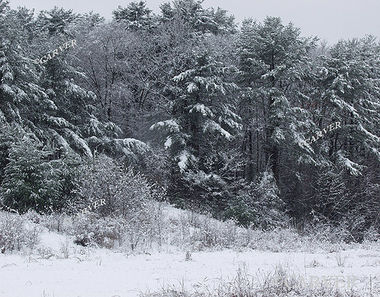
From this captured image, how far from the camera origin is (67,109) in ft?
76.4

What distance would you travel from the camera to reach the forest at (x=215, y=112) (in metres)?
21.1

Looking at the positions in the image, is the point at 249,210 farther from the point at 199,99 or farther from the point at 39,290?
the point at 39,290

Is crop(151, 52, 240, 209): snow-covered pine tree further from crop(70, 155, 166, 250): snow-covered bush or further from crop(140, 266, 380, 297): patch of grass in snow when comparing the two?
crop(140, 266, 380, 297): patch of grass in snow

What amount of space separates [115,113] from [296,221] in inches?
544

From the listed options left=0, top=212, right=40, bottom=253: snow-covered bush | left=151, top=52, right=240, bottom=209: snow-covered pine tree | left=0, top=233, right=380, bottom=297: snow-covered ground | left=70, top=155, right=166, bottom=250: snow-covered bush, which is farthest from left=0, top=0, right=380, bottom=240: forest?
left=0, top=233, right=380, bottom=297: snow-covered ground

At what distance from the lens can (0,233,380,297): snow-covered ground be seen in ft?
21.0

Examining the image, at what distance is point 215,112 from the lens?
24.2 m

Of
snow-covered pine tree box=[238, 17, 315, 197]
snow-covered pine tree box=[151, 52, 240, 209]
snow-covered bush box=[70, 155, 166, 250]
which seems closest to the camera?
snow-covered bush box=[70, 155, 166, 250]

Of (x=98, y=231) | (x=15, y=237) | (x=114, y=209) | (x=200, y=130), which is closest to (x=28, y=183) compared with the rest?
(x=114, y=209)

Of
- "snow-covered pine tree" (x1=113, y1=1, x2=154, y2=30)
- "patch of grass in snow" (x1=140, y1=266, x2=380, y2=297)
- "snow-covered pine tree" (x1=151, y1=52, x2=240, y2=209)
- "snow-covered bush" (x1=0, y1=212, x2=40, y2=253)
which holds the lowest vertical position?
"patch of grass in snow" (x1=140, y1=266, x2=380, y2=297)

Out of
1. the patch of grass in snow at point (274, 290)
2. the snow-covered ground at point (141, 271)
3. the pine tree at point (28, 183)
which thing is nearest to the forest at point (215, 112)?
the pine tree at point (28, 183)

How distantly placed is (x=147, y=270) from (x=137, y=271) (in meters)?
0.21

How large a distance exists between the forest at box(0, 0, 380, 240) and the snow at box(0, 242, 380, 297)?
355 inches

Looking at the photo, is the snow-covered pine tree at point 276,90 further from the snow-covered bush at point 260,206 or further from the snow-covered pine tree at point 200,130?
the snow-covered pine tree at point 200,130
